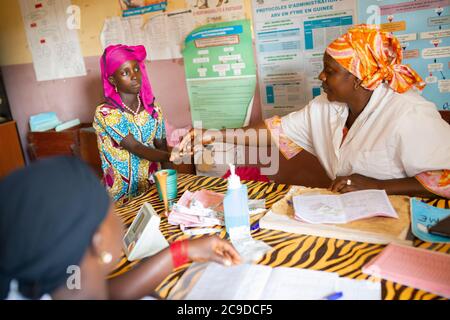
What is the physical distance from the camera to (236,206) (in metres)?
1.32

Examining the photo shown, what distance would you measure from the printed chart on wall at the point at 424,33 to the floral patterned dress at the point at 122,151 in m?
1.48

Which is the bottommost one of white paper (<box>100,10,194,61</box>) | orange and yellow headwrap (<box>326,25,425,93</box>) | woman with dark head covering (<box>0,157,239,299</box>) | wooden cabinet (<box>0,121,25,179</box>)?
wooden cabinet (<box>0,121,25,179</box>)

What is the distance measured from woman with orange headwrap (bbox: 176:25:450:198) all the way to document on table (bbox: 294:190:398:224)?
0.11m

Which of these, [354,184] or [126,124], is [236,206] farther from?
[126,124]

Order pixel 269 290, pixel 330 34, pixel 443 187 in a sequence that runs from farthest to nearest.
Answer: pixel 330 34, pixel 443 187, pixel 269 290

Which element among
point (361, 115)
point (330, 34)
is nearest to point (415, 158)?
point (361, 115)

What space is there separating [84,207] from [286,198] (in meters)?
0.90

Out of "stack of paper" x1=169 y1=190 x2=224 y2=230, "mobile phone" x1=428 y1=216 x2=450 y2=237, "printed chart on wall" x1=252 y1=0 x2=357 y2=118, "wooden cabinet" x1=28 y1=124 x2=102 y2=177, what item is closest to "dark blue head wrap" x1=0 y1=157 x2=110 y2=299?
"stack of paper" x1=169 y1=190 x2=224 y2=230

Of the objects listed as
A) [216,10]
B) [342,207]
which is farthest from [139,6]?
[342,207]

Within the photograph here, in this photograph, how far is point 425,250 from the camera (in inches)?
43.3

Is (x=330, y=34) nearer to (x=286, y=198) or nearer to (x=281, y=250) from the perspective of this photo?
(x=286, y=198)

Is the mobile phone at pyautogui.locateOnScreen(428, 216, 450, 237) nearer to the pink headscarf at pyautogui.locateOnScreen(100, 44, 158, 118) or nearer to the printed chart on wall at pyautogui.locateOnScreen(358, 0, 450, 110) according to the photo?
the printed chart on wall at pyautogui.locateOnScreen(358, 0, 450, 110)

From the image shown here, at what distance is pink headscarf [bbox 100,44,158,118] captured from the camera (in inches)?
88.7

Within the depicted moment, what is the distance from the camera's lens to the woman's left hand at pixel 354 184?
60.2 inches
